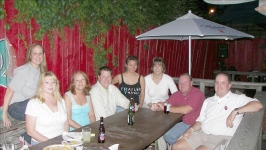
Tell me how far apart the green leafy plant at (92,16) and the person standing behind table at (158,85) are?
87 cm

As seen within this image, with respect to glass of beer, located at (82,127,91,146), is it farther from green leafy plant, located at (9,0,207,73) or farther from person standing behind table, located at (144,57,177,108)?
person standing behind table, located at (144,57,177,108)

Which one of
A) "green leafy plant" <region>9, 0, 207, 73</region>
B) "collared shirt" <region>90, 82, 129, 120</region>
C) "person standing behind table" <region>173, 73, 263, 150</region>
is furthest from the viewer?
"collared shirt" <region>90, 82, 129, 120</region>

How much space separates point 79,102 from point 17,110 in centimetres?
79

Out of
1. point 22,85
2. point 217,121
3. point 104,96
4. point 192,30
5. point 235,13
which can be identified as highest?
point 235,13

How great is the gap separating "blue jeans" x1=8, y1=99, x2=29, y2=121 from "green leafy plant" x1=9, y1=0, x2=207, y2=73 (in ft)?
2.96

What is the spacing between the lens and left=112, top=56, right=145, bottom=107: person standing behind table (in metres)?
4.77

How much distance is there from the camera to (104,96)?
12.9ft

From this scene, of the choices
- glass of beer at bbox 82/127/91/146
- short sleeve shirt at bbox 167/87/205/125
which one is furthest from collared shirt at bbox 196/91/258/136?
glass of beer at bbox 82/127/91/146

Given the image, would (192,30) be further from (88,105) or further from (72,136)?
(72,136)

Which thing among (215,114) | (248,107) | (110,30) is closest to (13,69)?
(110,30)

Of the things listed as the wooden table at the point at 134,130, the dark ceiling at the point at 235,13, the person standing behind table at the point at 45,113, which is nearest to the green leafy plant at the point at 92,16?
the person standing behind table at the point at 45,113

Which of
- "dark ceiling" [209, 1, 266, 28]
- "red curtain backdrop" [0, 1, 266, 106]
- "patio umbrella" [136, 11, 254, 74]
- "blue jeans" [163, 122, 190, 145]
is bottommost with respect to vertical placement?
"blue jeans" [163, 122, 190, 145]

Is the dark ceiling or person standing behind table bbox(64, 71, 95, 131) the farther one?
the dark ceiling

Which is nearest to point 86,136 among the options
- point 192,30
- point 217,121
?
point 217,121
